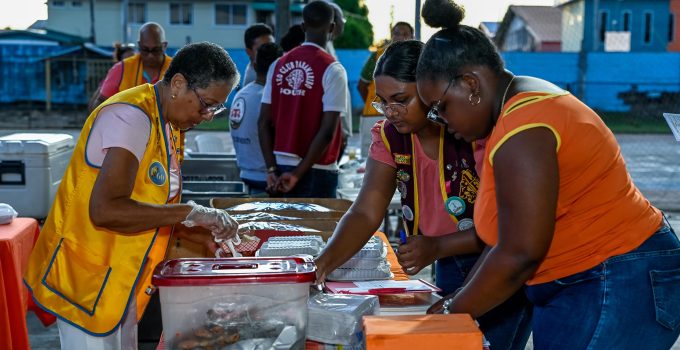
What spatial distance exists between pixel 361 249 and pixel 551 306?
80 cm

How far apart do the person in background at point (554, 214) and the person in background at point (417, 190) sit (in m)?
0.50

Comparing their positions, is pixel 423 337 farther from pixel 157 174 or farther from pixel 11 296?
pixel 11 296

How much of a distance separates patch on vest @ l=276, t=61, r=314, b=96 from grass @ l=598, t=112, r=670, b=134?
1655 centimetres

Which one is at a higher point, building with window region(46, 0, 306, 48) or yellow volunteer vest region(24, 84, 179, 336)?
building with window region(46, 0, 306, 48)

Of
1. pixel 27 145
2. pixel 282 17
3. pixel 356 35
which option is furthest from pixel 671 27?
pixel 27 145

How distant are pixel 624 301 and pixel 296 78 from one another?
314 cm

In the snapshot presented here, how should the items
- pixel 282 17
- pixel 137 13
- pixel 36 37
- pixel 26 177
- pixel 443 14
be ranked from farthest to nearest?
pixel 137 13
pixel 36 37
pixel 282 17
pixel 26 177
pixel 443 14

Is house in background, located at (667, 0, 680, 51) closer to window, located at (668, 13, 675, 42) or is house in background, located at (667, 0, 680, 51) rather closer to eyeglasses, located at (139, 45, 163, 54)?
window, located at (668, 13, 675, 42)

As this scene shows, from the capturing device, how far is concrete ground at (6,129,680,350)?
4992mm

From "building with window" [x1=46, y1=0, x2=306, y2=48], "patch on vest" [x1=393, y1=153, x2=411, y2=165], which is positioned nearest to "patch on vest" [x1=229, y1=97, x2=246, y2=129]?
"patch on vest" [x1=393, y1=153, x2=411, y2=165]

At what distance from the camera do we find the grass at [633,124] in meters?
20.7

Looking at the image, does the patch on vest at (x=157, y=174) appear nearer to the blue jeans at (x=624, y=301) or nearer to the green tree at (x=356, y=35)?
Result: the blue jeans at (x=624, y=301)

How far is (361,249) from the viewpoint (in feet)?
8.92

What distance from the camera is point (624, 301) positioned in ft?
6.43
